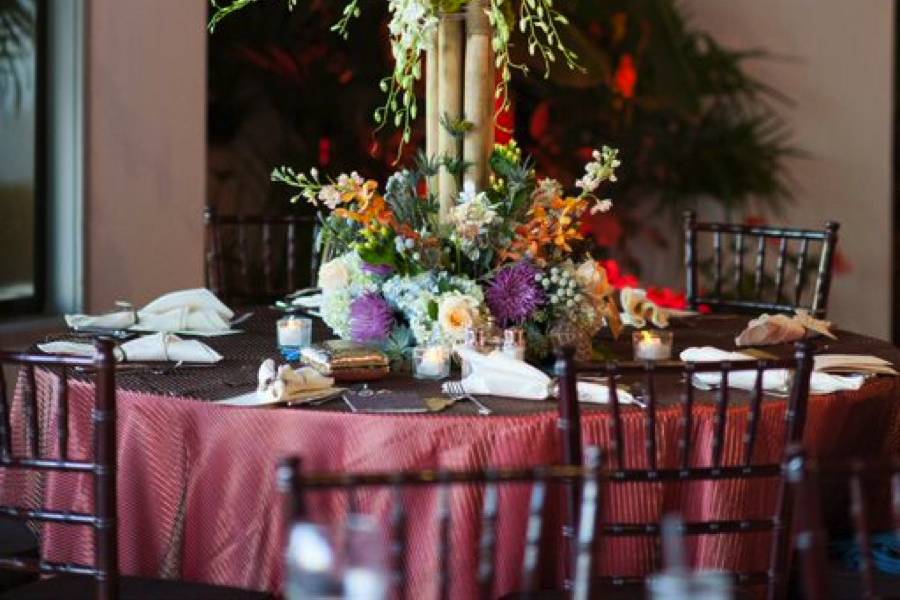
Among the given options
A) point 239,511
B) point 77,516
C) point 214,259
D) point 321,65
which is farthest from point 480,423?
point 321,65

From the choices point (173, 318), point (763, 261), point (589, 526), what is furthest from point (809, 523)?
point (763, 261)

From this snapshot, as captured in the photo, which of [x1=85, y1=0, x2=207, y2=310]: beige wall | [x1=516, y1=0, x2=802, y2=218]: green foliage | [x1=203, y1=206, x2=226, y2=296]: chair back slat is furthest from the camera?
[x1=516, y1=0, x2=802, y2=218]: green foliage

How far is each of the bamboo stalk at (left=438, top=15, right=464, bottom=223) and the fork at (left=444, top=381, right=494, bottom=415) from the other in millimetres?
535

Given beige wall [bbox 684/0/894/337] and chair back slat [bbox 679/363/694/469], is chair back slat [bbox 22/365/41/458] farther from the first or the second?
beige wall [bbox 684/0/894/337]

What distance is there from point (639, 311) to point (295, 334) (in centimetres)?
85

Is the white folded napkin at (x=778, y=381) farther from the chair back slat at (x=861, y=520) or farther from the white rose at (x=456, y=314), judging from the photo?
the chair back slat at (x=861, y=520)

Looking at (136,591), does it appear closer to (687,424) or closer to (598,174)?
(687,424)

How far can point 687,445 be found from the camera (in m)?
2.90

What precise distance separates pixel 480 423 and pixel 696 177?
14.6ft

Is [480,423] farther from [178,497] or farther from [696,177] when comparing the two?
[696,177]

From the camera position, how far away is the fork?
314 centimetres

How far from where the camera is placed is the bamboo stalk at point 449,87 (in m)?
A: 3.73

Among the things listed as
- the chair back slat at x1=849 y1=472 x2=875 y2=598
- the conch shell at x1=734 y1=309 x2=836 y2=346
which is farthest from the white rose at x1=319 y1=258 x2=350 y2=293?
the chair back slat at x1=849 y1=472 x2=875 y2=598

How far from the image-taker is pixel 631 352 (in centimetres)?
379
